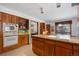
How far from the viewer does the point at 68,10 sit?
8.76 feet

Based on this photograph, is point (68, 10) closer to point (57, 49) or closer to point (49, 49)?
point (57, 49)

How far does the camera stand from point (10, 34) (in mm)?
4805

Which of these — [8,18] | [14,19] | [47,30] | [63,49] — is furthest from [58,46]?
[14,19]

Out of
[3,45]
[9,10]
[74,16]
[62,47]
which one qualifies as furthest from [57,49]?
[9,10]

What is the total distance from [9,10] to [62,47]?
2.86 metres

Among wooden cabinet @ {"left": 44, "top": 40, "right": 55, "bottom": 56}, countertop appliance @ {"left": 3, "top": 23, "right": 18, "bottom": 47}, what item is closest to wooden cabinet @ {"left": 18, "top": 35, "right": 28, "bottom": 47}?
countertop appliance @ {"left": 3, "top": 23, "right": 18, "bottom": 47}

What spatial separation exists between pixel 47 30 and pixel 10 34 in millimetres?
2132

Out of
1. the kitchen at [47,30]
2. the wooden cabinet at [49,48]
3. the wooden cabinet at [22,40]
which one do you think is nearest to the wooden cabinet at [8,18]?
the kitchen at [47,30]

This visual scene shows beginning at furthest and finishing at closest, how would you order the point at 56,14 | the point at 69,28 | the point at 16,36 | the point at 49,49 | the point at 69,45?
1. the point at 16,36
2. the point at 49,49
3. the point at 56,14
4. the point at 69,45
5. the point at 69,28

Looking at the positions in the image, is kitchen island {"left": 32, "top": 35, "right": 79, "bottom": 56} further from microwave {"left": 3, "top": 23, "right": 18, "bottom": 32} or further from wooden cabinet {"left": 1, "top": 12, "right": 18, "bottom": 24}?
wooden cabinet {"left": 1, "top": 12, "right": 18, "bottom": 24}

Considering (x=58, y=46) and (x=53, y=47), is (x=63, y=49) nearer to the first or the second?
(x=58, y=46)

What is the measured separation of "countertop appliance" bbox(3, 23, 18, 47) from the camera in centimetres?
447

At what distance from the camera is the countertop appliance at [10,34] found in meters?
4.47

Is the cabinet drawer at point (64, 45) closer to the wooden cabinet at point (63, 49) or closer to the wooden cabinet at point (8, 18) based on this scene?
the wooden cabinet at point (63, 49)
